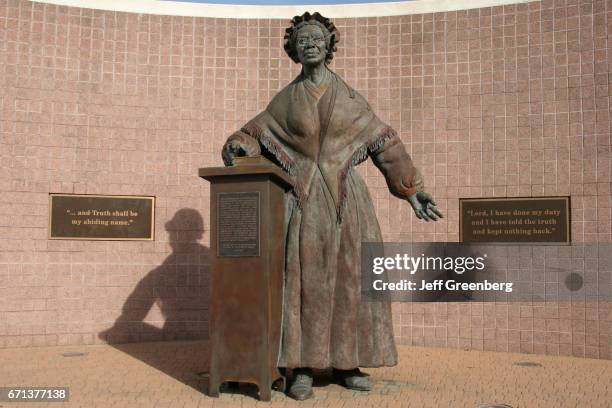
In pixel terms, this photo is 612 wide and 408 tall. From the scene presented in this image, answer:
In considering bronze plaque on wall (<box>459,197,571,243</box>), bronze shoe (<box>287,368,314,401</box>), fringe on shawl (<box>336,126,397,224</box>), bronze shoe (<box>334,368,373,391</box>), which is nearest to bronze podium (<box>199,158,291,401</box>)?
bronze shoe (<box>287,368,314,401</box>)

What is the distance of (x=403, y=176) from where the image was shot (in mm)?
5875

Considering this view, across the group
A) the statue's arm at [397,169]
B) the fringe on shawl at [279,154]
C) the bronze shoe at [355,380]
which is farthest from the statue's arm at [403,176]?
the bronze shoe at [355,380]

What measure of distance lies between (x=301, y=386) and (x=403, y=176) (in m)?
1.94

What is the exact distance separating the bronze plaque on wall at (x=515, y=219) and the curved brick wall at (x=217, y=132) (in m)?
0.12

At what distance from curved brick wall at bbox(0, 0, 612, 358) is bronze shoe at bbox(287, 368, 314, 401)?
3.44m

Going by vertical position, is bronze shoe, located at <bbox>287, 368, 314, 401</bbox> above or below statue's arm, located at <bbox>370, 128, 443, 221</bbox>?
below

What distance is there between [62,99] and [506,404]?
6410 mm

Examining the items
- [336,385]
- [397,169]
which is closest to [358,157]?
[397,169]

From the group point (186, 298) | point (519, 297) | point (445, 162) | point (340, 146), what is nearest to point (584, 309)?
point (519, 297)

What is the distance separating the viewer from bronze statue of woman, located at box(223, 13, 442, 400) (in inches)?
219

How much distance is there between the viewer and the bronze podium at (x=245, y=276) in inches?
211

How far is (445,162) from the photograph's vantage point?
881 centimetres

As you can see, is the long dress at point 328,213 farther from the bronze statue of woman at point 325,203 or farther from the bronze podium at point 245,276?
the bronze podium at point 245,276

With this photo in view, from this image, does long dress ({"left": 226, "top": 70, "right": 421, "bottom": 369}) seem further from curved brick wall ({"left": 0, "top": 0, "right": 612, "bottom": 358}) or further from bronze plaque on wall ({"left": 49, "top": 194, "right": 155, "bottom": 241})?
bronze plaque on wall ({"left": 49, "top": 194, "right": 155, "bottom": 241})
